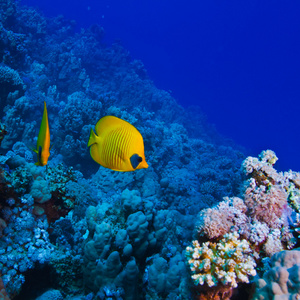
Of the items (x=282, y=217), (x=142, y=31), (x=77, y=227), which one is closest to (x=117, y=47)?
(x=77, y=227)

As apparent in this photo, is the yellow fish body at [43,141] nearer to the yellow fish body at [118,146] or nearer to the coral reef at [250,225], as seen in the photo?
the yellow fish body at [118,146]

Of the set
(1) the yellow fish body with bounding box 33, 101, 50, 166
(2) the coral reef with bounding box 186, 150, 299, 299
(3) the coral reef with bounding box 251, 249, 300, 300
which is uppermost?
(1) the yellow fish body with bounding box 33, 101, 50, 166

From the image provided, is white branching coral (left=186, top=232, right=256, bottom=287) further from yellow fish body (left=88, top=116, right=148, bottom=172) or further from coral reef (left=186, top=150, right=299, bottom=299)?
yellow fish body (left=88, top=116, right=148, bottom=172)

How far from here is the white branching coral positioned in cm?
153

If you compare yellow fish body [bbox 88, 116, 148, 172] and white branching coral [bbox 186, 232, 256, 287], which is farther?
yellow fish body [bbox 88, 116, 148, 172]

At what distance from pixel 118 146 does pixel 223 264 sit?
122cm

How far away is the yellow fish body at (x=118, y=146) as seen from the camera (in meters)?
1.65

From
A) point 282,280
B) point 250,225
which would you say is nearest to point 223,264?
point 282,280

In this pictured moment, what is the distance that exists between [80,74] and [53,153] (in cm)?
828

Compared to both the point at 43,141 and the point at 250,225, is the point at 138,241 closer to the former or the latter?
the point at 250,225

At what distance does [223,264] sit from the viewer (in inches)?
62.6

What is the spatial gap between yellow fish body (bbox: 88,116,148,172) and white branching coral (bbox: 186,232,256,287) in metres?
0.85

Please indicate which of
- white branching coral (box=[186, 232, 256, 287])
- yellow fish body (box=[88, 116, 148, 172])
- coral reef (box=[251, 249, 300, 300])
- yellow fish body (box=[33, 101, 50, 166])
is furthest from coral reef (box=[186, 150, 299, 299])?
yellow fish body (box=[33, 101, 50, 166])

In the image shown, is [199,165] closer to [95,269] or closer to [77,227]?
[77,227]
